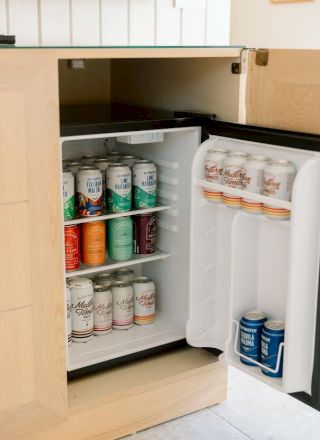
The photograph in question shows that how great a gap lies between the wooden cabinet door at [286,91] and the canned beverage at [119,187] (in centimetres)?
41

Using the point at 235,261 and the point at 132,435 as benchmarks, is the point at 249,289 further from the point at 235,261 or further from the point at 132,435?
the point at 132,435

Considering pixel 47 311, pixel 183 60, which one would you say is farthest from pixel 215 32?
pixel 47 311

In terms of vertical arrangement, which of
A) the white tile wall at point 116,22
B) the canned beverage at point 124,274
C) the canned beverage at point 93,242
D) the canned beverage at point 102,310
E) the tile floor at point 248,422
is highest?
the white tile wall at point 116,22

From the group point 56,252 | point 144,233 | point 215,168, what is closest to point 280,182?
point 215,168

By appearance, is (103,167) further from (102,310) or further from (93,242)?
(102,310)

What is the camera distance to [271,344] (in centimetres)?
166

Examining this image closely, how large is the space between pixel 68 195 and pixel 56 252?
0.32 m

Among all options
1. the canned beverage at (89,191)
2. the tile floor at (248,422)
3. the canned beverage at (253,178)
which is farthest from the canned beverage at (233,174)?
the tile floor at (248,422)

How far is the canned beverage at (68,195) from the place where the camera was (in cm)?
188

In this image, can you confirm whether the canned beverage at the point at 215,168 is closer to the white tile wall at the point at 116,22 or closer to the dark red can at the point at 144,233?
the dark red can at the point at 144,233

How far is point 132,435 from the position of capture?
1.89m

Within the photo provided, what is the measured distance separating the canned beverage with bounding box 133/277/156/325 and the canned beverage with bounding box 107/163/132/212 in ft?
0.91

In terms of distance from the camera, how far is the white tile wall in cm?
187

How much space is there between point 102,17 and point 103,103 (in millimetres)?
390
